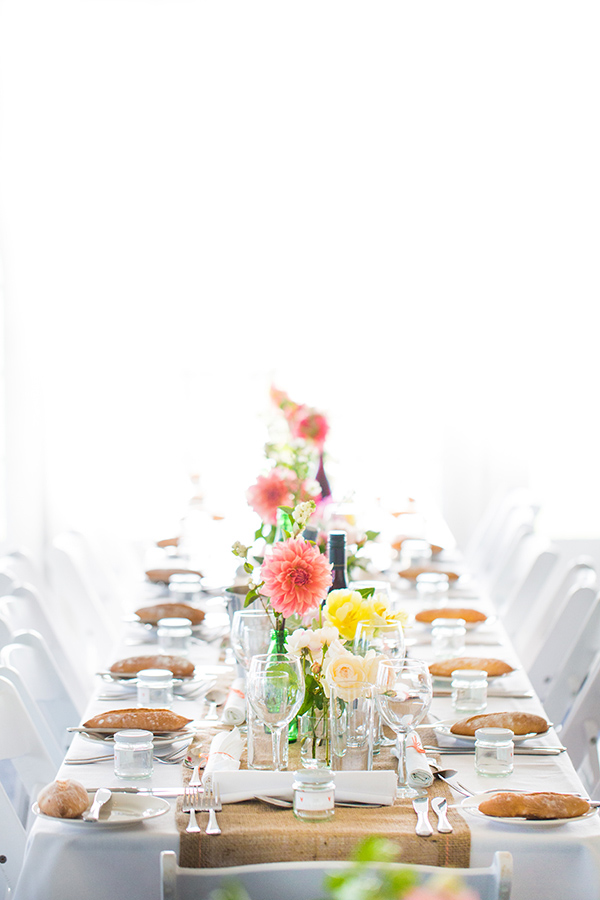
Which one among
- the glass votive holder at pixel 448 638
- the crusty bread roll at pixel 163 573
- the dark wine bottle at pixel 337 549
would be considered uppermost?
the dark wine bottle at pixel 337 549

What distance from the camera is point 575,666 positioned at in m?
2.56

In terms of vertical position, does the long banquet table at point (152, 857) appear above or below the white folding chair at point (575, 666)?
above

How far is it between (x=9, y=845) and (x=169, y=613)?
949 millimetres

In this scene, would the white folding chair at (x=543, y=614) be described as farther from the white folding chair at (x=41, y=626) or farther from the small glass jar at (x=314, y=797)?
the small glass jar at (x=314, y=797)

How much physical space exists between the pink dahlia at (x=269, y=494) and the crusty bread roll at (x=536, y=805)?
43.2 inches

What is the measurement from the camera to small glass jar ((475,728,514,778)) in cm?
149

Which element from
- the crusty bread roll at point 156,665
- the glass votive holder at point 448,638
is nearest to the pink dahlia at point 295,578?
the crusty bread roll at point 156,665

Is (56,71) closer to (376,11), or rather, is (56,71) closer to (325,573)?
(376,11)

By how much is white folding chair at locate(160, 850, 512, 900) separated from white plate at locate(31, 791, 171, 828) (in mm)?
109

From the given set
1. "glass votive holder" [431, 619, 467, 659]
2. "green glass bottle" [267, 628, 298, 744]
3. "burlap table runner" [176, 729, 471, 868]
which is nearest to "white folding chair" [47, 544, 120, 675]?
"glass votive holder" [431, 619, 467, 659]

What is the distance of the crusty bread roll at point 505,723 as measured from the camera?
63.6 inches

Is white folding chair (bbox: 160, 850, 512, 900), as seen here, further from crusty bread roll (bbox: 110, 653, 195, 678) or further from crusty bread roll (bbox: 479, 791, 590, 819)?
crusty bread roll (bbox: 110, 653, 195, 678)

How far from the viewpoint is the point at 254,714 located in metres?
1.47

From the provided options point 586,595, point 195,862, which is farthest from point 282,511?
point 586,595
